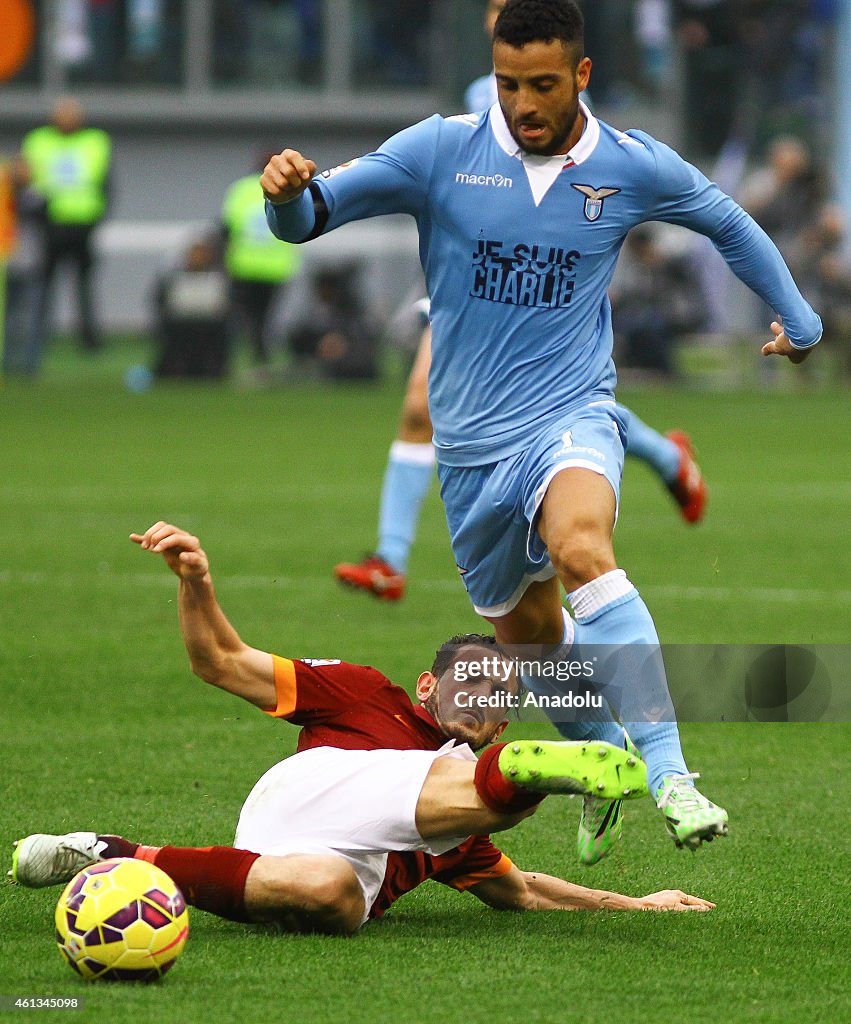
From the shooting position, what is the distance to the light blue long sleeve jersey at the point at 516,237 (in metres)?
5.23

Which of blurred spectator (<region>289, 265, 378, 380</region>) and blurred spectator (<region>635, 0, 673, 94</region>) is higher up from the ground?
blurred spectator (<region>635, 0, 673, 94</region>)

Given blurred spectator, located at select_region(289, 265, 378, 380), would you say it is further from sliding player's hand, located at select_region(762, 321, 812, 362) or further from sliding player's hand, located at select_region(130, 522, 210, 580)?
sliding player's hand, located at select_region(130, 522, 210, 580)

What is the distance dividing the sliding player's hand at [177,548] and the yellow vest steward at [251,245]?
60.6 ft

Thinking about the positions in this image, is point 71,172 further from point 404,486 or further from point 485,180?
point 485,180

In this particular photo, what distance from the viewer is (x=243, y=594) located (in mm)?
9164

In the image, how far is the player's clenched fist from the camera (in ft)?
15.9

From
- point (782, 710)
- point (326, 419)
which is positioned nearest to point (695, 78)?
point (326, 419)

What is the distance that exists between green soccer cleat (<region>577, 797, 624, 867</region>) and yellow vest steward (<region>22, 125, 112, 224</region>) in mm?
19491

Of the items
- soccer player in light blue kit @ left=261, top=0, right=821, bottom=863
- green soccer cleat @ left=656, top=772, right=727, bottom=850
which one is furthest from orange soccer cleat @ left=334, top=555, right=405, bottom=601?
green soccer cleat @ left=656, top=772, right=727, bottom=850

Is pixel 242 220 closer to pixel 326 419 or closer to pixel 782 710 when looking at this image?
pixel 326 419

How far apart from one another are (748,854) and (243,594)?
428 centimetres

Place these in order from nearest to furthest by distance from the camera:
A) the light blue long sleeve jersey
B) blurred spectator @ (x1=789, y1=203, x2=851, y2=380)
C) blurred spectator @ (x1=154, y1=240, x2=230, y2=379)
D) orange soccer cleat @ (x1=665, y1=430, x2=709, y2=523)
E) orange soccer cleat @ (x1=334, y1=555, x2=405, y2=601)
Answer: the light blue long sleeve jersey → orange soccer cleat @ (x1=334, y1=555, x2=405, y2=601) → orange soccer cleat @ (x1=665, y1=430, x2=709, y2=523) → blurred spectator @ (x1=789, y1=203, x2=851, y2=380) → blurred spectator @ (x1=154, y1=240, x2=230, y2=379)

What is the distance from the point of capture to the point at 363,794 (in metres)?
4.43

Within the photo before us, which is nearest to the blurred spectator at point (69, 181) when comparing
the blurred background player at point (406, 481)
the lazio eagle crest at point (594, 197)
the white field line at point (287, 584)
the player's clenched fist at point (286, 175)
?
the white field line at point (287, 584)
